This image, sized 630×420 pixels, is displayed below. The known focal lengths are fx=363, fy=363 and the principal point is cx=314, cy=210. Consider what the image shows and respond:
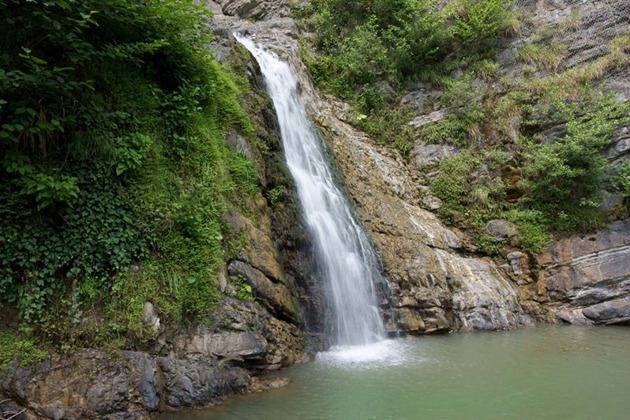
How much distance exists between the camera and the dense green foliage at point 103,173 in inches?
161

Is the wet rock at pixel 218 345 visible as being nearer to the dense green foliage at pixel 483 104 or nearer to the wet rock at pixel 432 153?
the dense green foliage at pixel 483 104

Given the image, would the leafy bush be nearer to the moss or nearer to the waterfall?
the waterfall

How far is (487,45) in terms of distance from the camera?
621 inches

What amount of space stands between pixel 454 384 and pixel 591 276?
7278mm

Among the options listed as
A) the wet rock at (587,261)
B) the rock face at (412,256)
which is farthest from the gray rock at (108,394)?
the wet rock at (587,261)

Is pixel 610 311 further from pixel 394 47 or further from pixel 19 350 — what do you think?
pixel 394 47

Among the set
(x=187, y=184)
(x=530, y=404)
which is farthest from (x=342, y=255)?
(x=530, y=404)

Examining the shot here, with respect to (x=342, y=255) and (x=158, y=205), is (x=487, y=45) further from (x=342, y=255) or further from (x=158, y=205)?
(x=158, y=205)

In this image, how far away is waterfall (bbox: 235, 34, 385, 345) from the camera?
7160 mm

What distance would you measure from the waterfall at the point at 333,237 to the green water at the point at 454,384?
1.84 feet

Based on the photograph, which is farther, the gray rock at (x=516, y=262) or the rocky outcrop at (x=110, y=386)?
the gray rock at (x=516, y=262)

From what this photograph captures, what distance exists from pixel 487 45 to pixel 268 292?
15469 mm

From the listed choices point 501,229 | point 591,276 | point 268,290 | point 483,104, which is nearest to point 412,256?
point 501,229

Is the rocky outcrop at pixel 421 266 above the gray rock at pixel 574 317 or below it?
above
